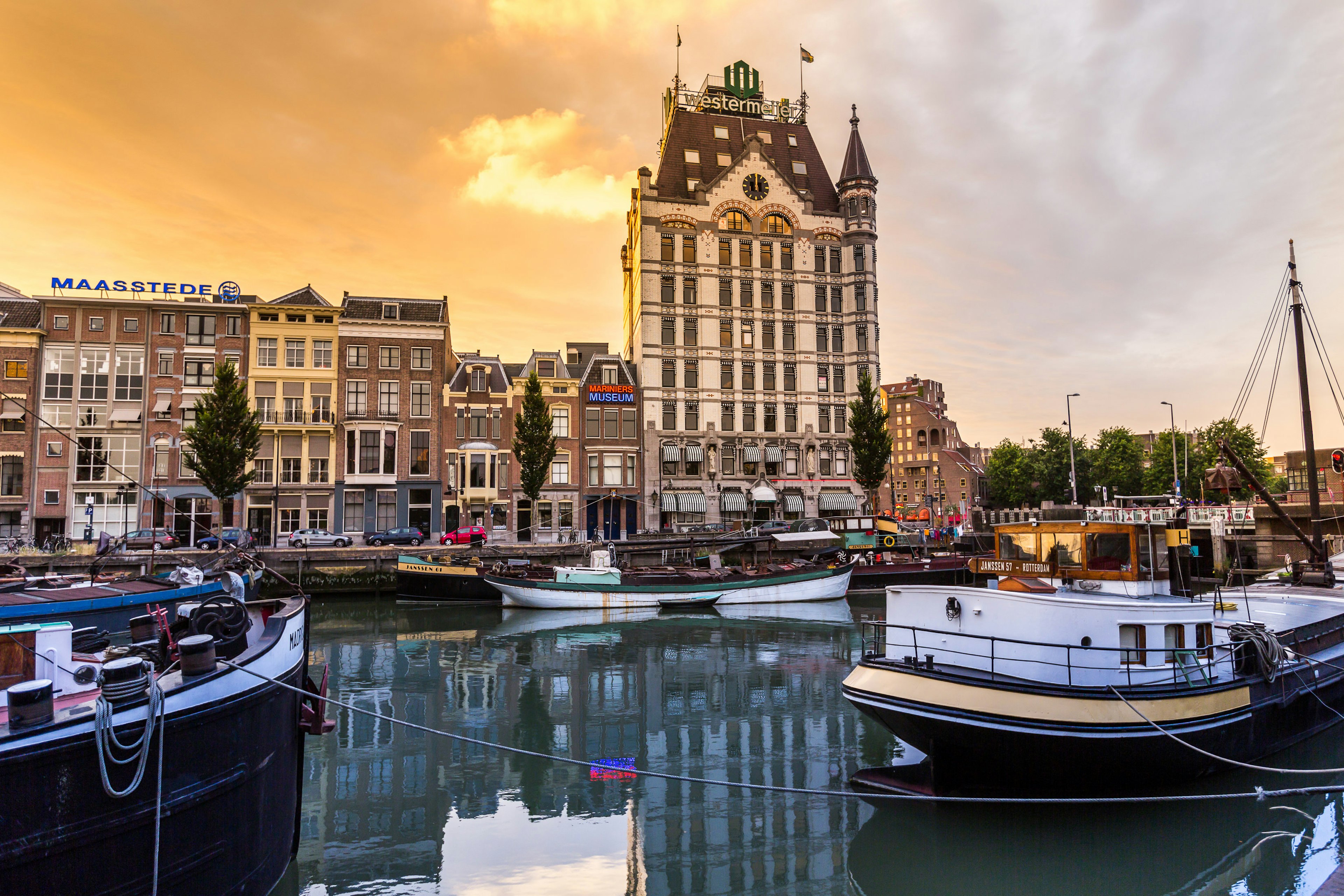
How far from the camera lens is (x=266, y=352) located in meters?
53.3

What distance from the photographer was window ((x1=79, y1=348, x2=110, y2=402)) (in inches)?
2032

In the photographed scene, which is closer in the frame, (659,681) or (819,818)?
(819,818)

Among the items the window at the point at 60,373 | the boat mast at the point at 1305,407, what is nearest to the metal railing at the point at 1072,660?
the boat mast at the point at 1305,407

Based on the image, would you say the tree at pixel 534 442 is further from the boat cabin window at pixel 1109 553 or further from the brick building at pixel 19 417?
the boat cabin window at pixel 1109 553

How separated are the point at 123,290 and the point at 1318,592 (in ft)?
214

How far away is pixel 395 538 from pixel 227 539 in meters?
9.45

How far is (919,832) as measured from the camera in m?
11.4

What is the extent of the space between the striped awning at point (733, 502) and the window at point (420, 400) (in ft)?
74.1

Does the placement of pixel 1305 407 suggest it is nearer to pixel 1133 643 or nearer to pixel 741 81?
pixel 1133 643

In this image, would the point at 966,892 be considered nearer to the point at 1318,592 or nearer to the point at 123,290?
the point at 1318,592

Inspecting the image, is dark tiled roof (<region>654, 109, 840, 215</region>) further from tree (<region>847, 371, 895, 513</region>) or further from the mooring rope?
the mooring rope

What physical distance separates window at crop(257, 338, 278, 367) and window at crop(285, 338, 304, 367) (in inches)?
32.3

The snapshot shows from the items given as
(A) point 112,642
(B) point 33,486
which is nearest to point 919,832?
(A) point 112,642

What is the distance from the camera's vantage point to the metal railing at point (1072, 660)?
11.6 m
